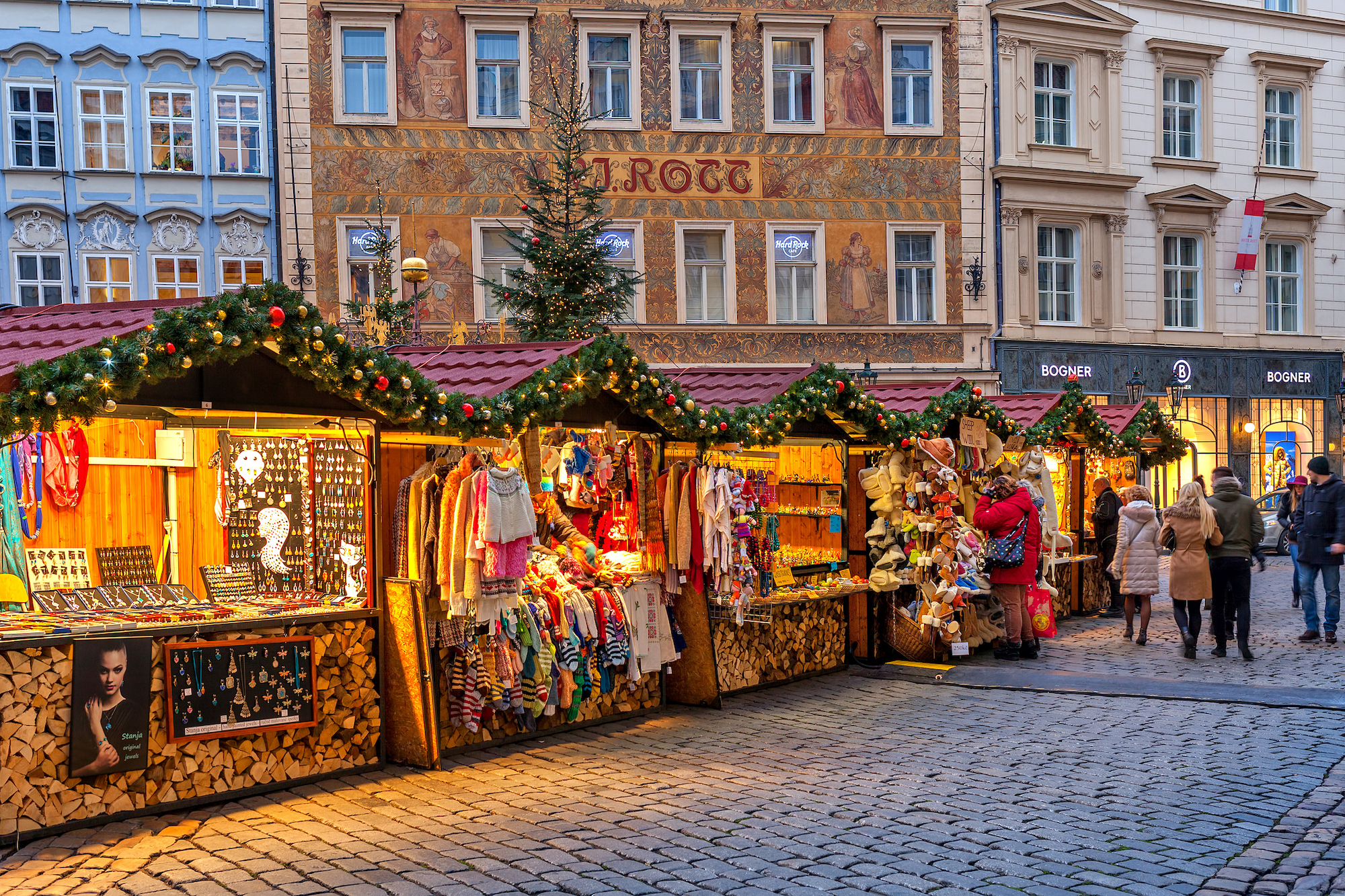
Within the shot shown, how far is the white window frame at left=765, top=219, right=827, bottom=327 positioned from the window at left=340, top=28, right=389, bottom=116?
7.08 m

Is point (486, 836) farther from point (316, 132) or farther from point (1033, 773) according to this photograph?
point (316, 132)

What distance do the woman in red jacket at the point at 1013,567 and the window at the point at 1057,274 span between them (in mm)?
15284

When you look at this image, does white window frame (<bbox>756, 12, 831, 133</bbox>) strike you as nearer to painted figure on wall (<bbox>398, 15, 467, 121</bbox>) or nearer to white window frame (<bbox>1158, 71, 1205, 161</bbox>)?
painted figure on wall (<bbox>398, 15, 467, 121</bbox>)

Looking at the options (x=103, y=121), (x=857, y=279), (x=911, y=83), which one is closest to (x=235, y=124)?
(x=103, y=121)

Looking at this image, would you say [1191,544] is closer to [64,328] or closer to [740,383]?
[740,383]

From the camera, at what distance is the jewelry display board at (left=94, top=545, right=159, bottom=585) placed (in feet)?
26.4

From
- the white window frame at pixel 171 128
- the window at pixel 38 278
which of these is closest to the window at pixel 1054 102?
the white window frame at pixel 171 128

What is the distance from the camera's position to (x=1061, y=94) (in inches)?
1075

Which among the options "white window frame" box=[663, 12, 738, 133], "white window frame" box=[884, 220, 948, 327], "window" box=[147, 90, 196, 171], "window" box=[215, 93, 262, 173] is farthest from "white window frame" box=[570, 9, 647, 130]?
"window" box=[147, 90, 196, 171]

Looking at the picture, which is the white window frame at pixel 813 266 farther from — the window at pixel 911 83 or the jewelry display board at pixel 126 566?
the jewelry display board at pixel 126 566

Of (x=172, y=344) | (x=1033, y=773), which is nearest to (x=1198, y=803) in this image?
(x=1033, y=773)

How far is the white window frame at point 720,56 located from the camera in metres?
25.0

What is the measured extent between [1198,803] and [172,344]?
18.4 ft

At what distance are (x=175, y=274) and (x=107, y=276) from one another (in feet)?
3.71
